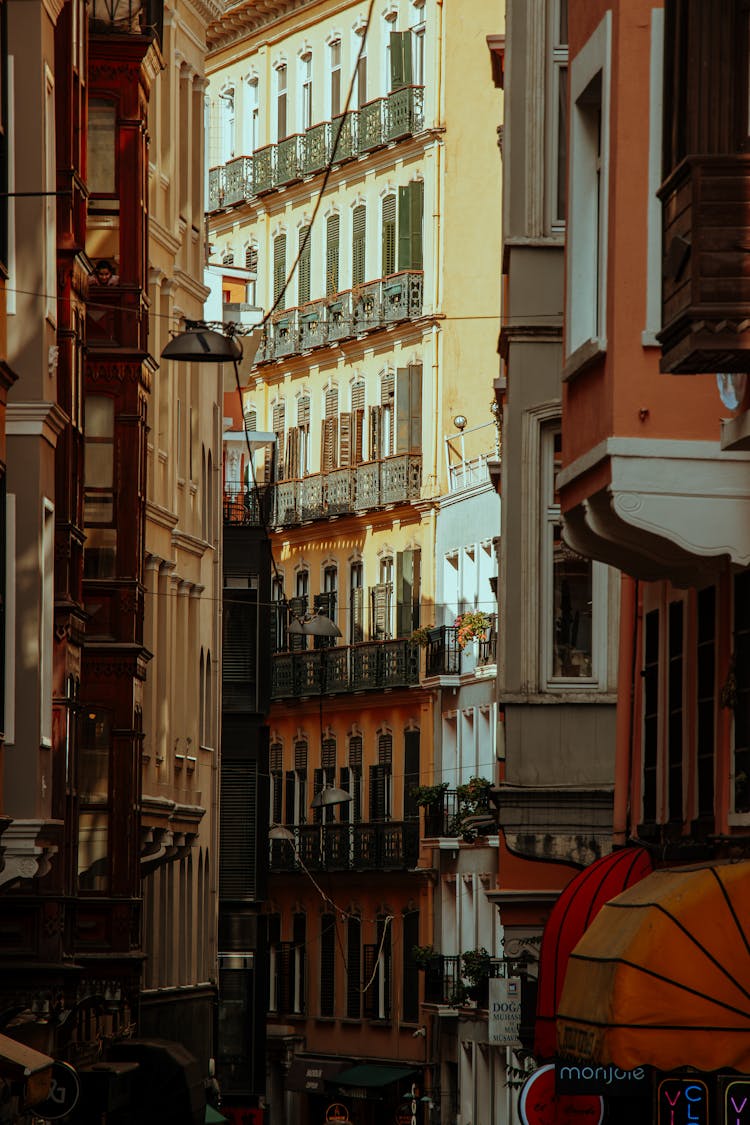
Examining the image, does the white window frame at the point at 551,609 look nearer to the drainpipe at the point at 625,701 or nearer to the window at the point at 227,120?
the drainpipe at the point at 625,701

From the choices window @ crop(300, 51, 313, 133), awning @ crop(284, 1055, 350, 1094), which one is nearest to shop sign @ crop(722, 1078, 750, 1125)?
awning @ crop(284, 1055, 350, 1094)

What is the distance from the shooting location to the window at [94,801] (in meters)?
Answer: 36.1

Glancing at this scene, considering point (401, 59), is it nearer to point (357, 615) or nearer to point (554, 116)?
point (357, 615)

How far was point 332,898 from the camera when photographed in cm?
7538

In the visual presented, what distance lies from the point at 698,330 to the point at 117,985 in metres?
23.1

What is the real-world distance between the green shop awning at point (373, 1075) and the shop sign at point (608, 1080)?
54.8 m

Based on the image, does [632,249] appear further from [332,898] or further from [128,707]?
[332,898]

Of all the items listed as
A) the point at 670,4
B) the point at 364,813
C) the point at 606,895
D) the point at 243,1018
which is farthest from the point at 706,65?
the point at 364,813

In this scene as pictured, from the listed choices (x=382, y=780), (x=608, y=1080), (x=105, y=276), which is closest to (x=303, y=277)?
(x=382, y=780)

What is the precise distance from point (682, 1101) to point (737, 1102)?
48cm

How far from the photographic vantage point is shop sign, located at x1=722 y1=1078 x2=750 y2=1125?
15.6 meters

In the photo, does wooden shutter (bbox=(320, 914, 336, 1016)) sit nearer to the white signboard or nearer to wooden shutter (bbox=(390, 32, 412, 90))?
wooden shutter (bbox=(390, 32, 412, 90))

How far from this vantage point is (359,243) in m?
75.6

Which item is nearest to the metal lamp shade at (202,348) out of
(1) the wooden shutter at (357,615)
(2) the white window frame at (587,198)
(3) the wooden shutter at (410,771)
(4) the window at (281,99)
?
(2) the white window frame at (587,198)
